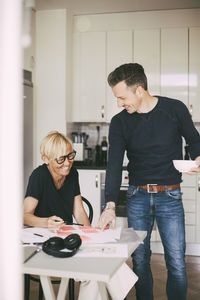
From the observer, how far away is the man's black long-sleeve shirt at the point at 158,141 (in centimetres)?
192

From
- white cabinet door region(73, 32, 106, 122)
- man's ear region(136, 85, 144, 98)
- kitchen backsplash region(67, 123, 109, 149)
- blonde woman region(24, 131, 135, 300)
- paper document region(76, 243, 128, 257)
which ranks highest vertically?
white cabinet door region(73, 32, 106, 122)

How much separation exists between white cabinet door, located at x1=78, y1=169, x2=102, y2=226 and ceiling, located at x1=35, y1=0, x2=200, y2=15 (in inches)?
71.5

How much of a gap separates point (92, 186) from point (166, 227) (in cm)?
214

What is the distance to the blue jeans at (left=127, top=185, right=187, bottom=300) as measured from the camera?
191 cm

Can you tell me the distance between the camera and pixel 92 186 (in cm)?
402

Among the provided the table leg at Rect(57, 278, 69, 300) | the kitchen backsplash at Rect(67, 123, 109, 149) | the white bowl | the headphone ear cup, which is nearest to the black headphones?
the headphone ear cup

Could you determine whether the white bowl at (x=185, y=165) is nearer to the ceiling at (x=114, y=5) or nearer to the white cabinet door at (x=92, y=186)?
the white cabinet door at (x=92, y=186)

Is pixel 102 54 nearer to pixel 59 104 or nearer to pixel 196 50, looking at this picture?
pixel 59 104

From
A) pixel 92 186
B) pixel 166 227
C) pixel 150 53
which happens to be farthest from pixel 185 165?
pixel 150 53

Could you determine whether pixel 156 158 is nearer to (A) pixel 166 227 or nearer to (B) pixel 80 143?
(A) pixel 166 227
